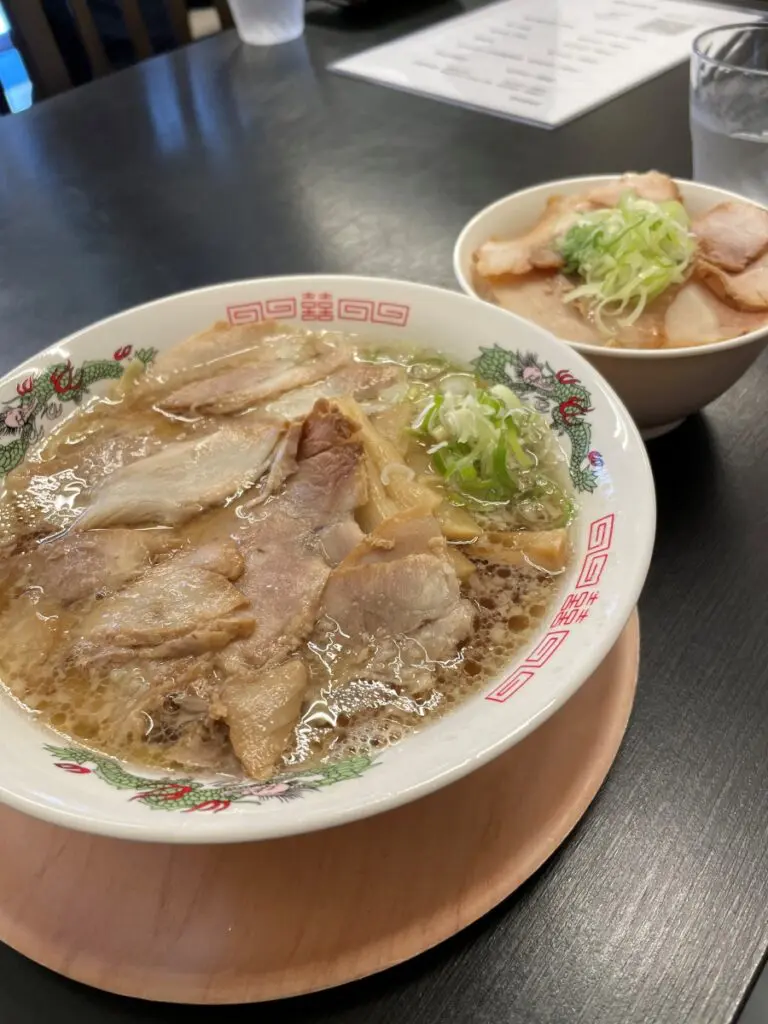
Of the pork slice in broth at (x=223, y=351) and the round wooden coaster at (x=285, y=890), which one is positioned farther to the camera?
the pork slice in broth at (x=223, y=351)

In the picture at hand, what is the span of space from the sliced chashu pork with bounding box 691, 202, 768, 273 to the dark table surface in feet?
0.78

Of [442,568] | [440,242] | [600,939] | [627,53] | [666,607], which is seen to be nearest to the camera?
[600,939]

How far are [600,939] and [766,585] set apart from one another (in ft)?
1.80

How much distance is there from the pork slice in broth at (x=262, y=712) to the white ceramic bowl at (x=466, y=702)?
4cm

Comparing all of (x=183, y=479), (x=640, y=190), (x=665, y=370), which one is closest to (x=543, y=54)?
(x=640, y=190)

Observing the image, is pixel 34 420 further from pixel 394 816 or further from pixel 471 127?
pixel 471 127

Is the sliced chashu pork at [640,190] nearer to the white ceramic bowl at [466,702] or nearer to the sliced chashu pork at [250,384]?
the white ceramic bowl at [466,702]

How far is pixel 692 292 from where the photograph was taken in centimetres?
124

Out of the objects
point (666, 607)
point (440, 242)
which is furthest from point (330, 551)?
point (440, 242)

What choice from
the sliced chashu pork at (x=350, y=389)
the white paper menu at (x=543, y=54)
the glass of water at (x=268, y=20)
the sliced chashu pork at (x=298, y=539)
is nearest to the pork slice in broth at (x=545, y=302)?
the sliced chashu pork at (x=350, y=389)

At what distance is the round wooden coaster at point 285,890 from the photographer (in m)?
0.73

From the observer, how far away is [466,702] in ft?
2.50

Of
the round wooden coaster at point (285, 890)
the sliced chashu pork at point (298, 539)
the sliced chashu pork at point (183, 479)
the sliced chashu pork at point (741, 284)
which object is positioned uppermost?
the sliced chashu pork at point (183, 479)

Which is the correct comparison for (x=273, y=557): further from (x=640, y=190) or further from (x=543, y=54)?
(x=543, y=54)
